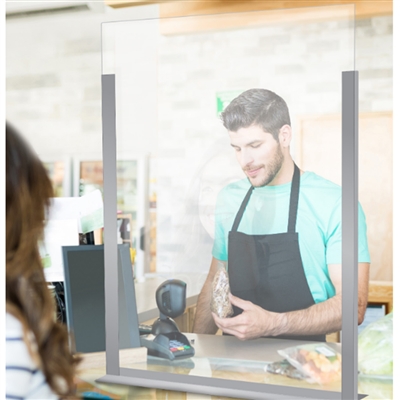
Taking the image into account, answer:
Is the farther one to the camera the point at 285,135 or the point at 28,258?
the point at 285,135

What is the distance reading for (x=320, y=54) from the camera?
1196 mm

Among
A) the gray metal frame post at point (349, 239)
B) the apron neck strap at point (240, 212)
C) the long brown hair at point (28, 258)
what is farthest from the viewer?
the apron neck strap at point (240, 212)

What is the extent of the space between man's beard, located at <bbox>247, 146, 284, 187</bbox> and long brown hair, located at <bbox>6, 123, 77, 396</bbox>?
61cm

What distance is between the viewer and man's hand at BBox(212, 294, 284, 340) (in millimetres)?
1244

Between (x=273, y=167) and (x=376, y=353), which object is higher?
(x=273, y=167)

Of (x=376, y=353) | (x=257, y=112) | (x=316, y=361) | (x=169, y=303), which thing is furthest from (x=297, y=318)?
(x=257, y=112)

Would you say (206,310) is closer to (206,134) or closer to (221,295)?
(221,295)

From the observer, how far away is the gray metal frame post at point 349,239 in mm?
1163

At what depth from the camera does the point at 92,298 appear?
142 cm

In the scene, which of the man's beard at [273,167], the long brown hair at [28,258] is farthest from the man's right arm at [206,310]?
the long brown hair at [28,258]

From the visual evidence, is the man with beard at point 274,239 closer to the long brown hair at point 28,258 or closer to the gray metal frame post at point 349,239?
the gray metal frame post at point 349,239

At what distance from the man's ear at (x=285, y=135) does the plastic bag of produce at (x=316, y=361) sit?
0.46 meters

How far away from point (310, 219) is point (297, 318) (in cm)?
23

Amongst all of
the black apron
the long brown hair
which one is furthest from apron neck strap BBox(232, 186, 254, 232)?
the long brown hair
